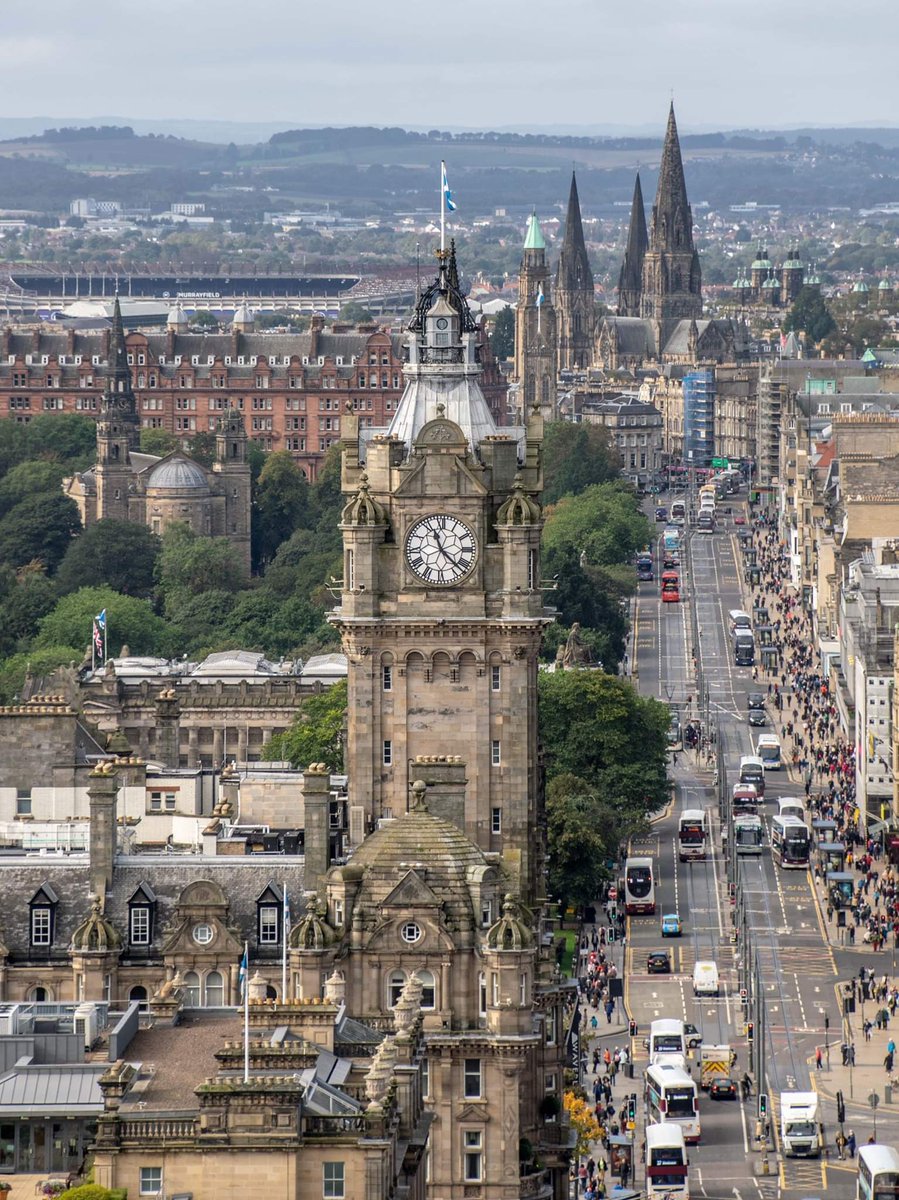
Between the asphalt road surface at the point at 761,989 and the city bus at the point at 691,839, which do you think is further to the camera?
the city bus at the point at 691,839

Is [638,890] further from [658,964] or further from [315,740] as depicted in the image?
[315,740]

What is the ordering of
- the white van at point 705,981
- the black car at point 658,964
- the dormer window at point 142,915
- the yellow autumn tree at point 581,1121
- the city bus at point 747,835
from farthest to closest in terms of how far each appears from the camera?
the city bus at point 747,835, the black car at point 658,964, the white van at point 705,981, the yellow autumn tree at point 581,1121, the dormer window at point 142,915

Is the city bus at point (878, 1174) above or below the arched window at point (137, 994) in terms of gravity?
below

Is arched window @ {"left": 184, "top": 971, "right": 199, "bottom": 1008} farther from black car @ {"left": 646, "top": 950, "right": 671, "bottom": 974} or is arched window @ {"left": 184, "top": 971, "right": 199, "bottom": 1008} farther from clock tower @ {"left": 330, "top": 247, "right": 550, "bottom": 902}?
black car @ {"left": 646, "top": 950, "right": 671, "bottom": 974}

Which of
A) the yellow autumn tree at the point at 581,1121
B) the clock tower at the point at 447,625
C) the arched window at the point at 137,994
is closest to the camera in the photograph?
the arched window at the point at 137,994

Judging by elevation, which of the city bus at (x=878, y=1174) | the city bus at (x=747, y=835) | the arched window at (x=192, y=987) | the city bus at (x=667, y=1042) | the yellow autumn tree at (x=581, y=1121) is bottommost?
the city bus at (x=747, y=835)

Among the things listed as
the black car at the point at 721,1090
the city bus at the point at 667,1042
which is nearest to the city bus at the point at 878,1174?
the black car at the point at 721,1090

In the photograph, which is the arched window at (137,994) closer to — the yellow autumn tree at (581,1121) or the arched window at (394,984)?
the arched window at (394,984)
